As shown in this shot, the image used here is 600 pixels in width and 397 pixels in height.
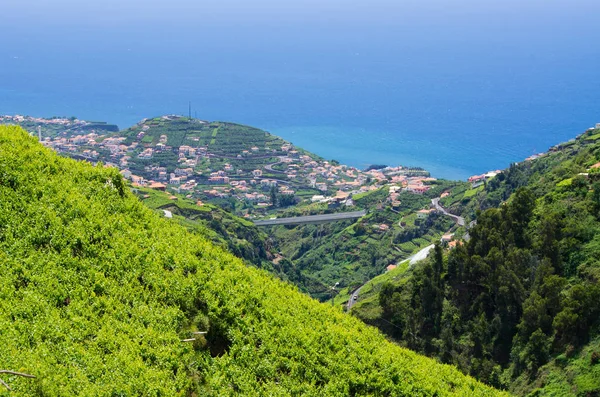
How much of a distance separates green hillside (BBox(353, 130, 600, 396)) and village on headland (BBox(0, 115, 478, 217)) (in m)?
49.6

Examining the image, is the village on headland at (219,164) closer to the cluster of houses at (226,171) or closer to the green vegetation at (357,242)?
the cluster of houses at (226,171)

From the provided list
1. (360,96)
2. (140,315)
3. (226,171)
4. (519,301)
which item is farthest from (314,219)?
(360,96)

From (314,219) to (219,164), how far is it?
114 ft

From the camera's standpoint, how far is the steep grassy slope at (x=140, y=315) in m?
7.44

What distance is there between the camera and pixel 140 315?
869cm

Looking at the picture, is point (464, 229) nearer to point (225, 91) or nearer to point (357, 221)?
point (357, 221)

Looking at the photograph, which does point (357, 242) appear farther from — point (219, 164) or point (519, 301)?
point (219, 164)

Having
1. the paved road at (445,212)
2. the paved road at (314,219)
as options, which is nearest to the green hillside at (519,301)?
the paved road at (445,212)

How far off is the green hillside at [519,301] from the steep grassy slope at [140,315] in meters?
6.71

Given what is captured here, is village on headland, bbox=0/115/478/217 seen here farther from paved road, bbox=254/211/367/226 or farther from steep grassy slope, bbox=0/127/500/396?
steep grassy slope, bbox=0/127/500/396

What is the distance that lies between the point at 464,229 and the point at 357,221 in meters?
20.7

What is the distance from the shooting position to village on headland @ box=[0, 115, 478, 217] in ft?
274

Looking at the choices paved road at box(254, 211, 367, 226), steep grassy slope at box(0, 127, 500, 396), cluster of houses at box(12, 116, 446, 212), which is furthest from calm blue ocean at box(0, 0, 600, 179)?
steep grassy slope at box(0, 127, 500, 396)

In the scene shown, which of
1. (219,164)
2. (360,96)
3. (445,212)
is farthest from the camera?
(360,96)
